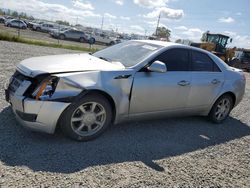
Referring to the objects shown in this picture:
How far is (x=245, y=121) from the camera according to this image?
5895 millimetres

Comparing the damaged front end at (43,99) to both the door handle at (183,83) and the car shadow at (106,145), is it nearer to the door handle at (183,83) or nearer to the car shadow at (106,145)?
the car shadow at (106,145)

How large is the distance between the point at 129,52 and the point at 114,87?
3.32 feet

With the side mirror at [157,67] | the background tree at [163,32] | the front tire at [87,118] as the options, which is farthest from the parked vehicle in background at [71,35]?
the background tree at [163,32]

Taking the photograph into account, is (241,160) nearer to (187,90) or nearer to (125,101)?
(187,90)

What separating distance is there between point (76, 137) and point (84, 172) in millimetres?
711

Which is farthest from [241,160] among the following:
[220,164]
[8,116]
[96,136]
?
[8,116]

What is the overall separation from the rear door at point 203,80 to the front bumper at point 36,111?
2.45m

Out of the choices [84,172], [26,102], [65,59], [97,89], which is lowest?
[84,172]

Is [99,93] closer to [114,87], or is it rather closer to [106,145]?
[114,87]

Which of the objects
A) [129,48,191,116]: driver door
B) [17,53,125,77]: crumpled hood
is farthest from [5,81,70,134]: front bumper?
[129,48,191,116]: driver door

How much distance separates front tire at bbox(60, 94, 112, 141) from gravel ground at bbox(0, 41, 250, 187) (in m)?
0.14

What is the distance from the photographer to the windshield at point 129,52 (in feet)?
13.5

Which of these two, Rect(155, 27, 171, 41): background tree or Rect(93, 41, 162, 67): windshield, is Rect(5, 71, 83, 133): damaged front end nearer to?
Rect(93, 41, 162, 67): windshield

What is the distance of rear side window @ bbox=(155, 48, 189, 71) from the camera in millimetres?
4293
